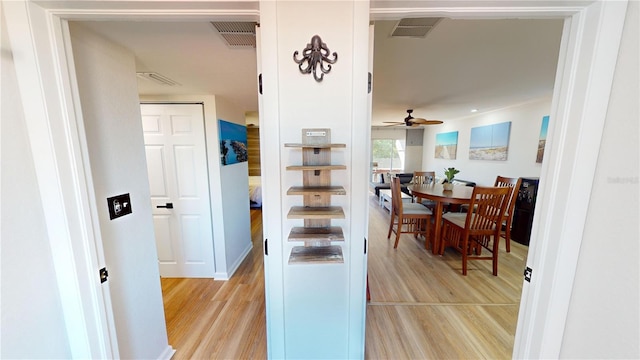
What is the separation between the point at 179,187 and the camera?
241 cm

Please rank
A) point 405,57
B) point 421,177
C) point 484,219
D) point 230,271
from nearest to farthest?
point 405,57 < point 484,219 < point 230,271 < point 421,177

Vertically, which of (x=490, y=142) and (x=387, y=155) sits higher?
(x=490, y=142)

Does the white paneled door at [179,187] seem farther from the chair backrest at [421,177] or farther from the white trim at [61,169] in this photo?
the chair backrest at [421,177]

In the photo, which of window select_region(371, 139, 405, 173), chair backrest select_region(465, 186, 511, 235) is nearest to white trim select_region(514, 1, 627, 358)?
chair backrest select_region(465, 186, 511, 235)

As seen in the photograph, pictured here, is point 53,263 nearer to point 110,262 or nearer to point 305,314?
point 110,262

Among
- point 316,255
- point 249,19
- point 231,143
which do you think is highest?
point 249,19

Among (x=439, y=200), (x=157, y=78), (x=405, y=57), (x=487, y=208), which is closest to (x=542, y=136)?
(x=487, y=208)

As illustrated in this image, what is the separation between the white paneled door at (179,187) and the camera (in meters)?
2.31

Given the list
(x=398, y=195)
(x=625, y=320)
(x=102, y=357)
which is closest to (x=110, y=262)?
(x=102, y=357)

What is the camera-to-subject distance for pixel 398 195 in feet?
10.3

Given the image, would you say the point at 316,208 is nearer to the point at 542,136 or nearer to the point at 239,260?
the point at 239,260

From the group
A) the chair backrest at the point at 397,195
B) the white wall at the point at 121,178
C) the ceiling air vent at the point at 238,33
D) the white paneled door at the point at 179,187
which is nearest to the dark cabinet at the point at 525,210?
the chair backrest at the point at 397,195

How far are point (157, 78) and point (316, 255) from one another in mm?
2010

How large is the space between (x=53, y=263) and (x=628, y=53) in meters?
2.31
